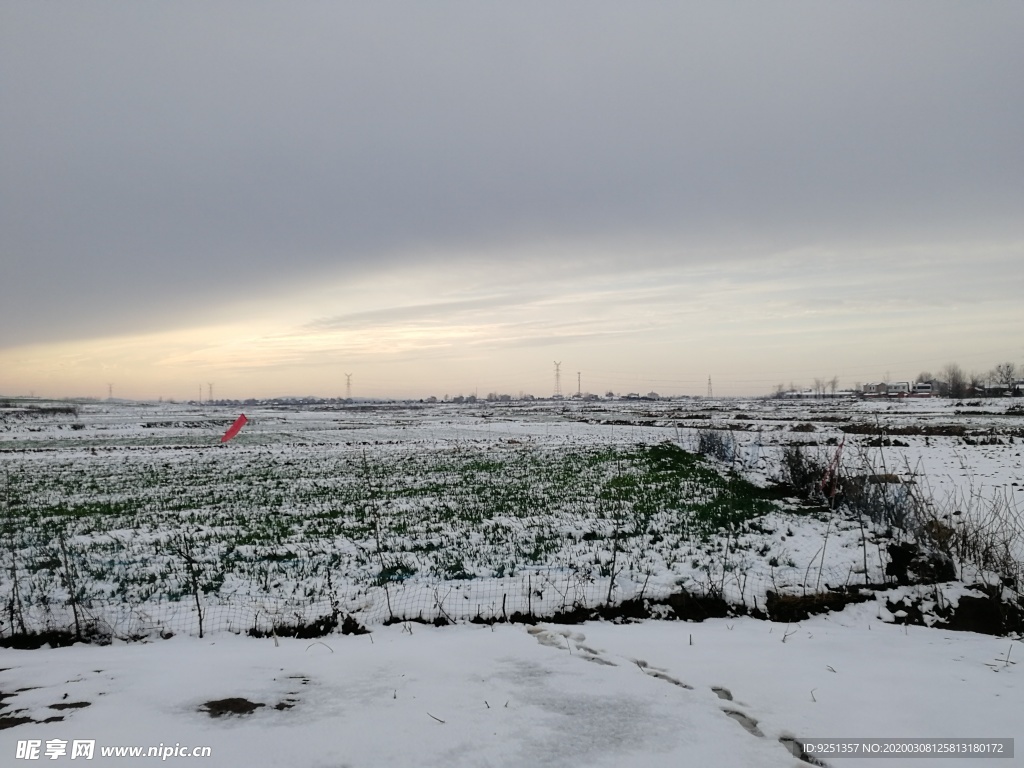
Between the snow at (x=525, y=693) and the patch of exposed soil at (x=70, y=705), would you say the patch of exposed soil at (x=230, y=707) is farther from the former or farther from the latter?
the patch of exposed soil at (x=70, y=705)

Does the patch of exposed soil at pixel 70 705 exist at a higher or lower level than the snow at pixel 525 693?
higher

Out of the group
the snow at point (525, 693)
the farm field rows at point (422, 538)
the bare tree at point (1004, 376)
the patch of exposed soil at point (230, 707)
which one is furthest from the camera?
the bare tree at point (1004, 376)

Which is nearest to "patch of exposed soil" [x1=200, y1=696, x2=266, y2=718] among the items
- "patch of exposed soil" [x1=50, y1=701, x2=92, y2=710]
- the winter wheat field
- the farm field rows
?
the winter wheat field

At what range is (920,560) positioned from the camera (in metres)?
9.01

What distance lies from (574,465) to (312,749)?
19890 mm

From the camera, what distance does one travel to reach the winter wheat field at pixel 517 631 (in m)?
4.31

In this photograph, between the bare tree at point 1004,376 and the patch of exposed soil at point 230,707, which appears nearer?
the patch of exposed soil at point 230,707

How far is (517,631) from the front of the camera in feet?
22.7

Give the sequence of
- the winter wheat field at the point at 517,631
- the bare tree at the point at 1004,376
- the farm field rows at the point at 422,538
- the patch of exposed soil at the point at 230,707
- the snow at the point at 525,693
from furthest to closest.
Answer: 1. the bare tree at the point at 1004,376
2. the farm field rows at the point at 422,538
3. the patch of exposed soil at the point at 230,707
4. the winter wheat field at the point at 517,631
5. the snow at the point at 525,693

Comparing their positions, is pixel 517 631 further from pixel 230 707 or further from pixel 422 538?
pixel 422 538

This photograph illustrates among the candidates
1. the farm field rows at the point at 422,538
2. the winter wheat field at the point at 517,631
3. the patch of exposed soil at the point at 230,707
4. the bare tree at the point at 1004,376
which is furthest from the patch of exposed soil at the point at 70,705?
the bare tree at the point at 1004,376

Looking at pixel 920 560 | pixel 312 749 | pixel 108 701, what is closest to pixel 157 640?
pixel 108 701

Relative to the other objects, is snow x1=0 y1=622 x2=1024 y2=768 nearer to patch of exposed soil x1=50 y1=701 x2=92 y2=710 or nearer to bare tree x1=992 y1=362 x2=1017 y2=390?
patch of exposed soil x1=50 y1=701 x2=92 y2=710

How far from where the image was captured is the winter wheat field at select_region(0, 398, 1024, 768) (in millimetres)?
4309
